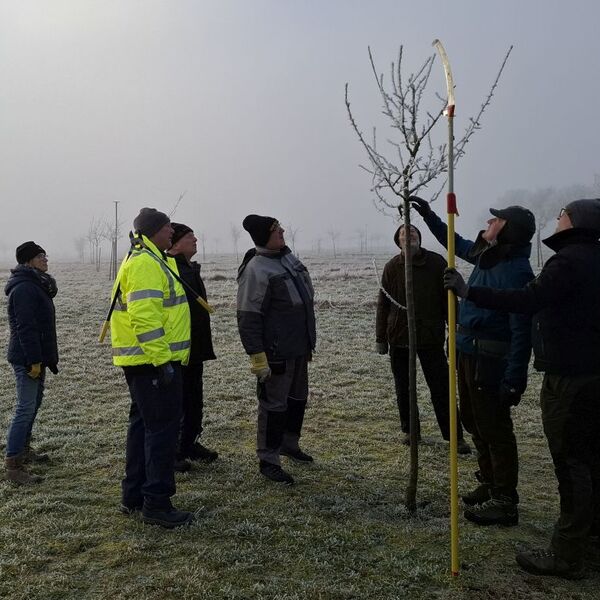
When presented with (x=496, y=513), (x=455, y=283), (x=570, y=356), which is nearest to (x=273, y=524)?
(x=496, y=513)

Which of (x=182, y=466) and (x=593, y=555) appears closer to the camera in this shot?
(x=593, y=555)

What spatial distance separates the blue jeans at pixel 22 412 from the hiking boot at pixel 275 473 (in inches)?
91.6

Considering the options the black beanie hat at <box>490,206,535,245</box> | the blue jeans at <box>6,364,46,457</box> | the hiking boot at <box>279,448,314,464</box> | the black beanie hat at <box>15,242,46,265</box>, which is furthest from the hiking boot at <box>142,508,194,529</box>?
the black beanie hat at <box>490,206,535,245</box>

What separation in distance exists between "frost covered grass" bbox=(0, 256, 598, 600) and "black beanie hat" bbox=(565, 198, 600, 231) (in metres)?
2.27

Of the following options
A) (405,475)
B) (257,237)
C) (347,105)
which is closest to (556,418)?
(405,475)

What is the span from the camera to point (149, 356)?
4.02 meters

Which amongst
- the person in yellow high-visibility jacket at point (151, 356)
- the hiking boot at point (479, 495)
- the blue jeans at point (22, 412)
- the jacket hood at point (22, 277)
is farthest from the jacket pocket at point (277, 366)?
the jacket hood at point (22, 277)

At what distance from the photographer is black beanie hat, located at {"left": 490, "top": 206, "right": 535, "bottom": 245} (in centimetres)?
412

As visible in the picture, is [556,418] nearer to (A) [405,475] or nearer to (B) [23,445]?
(A) [405,475]

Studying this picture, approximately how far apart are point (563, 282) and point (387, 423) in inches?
165

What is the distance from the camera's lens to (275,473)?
516 cm

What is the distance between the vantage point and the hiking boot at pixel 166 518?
420 centimetres

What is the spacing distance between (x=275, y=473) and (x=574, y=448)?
2694 millimetres

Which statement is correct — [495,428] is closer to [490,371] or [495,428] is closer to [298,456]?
[490,371]
